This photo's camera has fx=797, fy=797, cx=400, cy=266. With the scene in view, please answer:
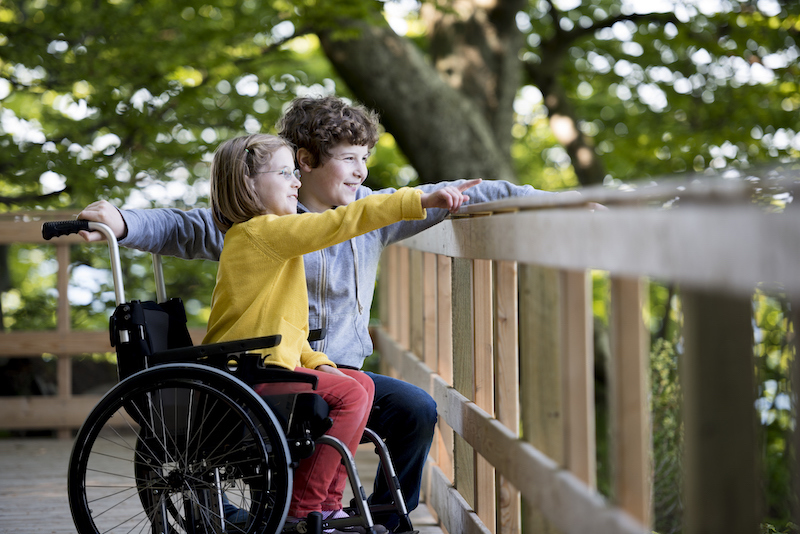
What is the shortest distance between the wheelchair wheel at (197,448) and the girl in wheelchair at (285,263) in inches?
3.9

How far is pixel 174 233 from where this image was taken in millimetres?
2008

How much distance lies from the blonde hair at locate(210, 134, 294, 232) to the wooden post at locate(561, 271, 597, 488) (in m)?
0.83

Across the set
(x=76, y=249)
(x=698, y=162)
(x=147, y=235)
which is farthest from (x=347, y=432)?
(x=698, y=162)

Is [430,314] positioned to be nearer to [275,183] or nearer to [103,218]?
[275,183]

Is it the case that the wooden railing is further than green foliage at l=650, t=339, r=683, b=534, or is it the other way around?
green foliage at l=650, t=339, r=683, b=534

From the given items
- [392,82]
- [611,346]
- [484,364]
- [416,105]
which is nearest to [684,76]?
[416,105]

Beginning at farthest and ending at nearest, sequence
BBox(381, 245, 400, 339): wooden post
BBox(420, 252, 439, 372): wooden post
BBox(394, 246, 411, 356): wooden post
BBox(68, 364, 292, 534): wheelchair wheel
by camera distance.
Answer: BBox(381, 245, 400, 339): wooden post < BBox(394, 246, 411, 356): wooden post < BBox(420, 252, 439, 372): wooden post < BBox(68, 364, 292, 534): wheelchair wheel

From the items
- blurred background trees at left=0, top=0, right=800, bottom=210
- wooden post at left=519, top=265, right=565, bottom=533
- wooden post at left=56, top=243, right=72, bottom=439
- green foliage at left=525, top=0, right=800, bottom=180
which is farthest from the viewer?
green foliage at left=525, top=0, right=800, bottom=180

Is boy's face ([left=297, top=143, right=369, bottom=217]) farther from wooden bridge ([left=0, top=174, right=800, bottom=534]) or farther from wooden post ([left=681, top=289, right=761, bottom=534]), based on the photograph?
wooden post ([left=681, top=289, right=761, bottom=534])

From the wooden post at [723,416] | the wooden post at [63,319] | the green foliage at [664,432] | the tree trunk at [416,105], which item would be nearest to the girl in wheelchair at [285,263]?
the wooden post at [723,416]

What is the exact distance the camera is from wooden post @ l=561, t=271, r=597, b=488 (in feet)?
3.73

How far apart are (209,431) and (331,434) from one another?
0.25 m

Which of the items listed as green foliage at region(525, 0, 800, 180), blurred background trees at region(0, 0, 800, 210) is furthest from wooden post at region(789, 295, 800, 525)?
green foliage at region(525, 0, 800, 180)

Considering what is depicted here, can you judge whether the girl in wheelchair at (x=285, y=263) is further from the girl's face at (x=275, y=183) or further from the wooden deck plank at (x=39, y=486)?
the wooden deck plank at (x=39, y=486)
